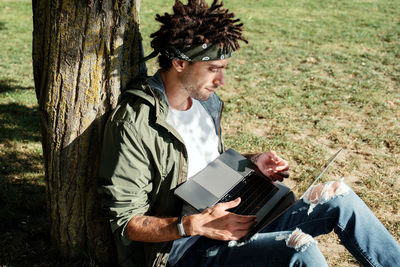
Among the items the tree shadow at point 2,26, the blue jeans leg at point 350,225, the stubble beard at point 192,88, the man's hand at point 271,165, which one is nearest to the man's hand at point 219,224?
the blue jeans leg at point 350,225

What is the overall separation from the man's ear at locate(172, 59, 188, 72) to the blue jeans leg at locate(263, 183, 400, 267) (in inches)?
46.8

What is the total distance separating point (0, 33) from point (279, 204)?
27.3ft

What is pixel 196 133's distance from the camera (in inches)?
103

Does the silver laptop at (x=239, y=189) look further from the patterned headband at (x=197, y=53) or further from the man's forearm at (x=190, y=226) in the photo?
the patterned headband at (x=197, y=53)

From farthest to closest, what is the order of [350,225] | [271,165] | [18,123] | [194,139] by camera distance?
[18,123] → [271,165] → [194,139] → [350,225]

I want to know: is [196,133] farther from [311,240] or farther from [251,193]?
[311,240]

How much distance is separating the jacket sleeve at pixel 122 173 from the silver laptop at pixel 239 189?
0.27 metres

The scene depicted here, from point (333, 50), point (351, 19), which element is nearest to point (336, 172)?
point (333, 50)

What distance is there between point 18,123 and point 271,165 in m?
3.38

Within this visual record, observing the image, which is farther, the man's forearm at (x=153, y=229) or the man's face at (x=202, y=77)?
the man's face at (x=202, y=77)

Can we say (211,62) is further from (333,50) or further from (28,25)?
(28,25)

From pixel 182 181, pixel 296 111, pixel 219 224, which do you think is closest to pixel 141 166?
pixel 182 181

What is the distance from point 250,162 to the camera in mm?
2803

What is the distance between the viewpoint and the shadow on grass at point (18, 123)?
14.7 ft
